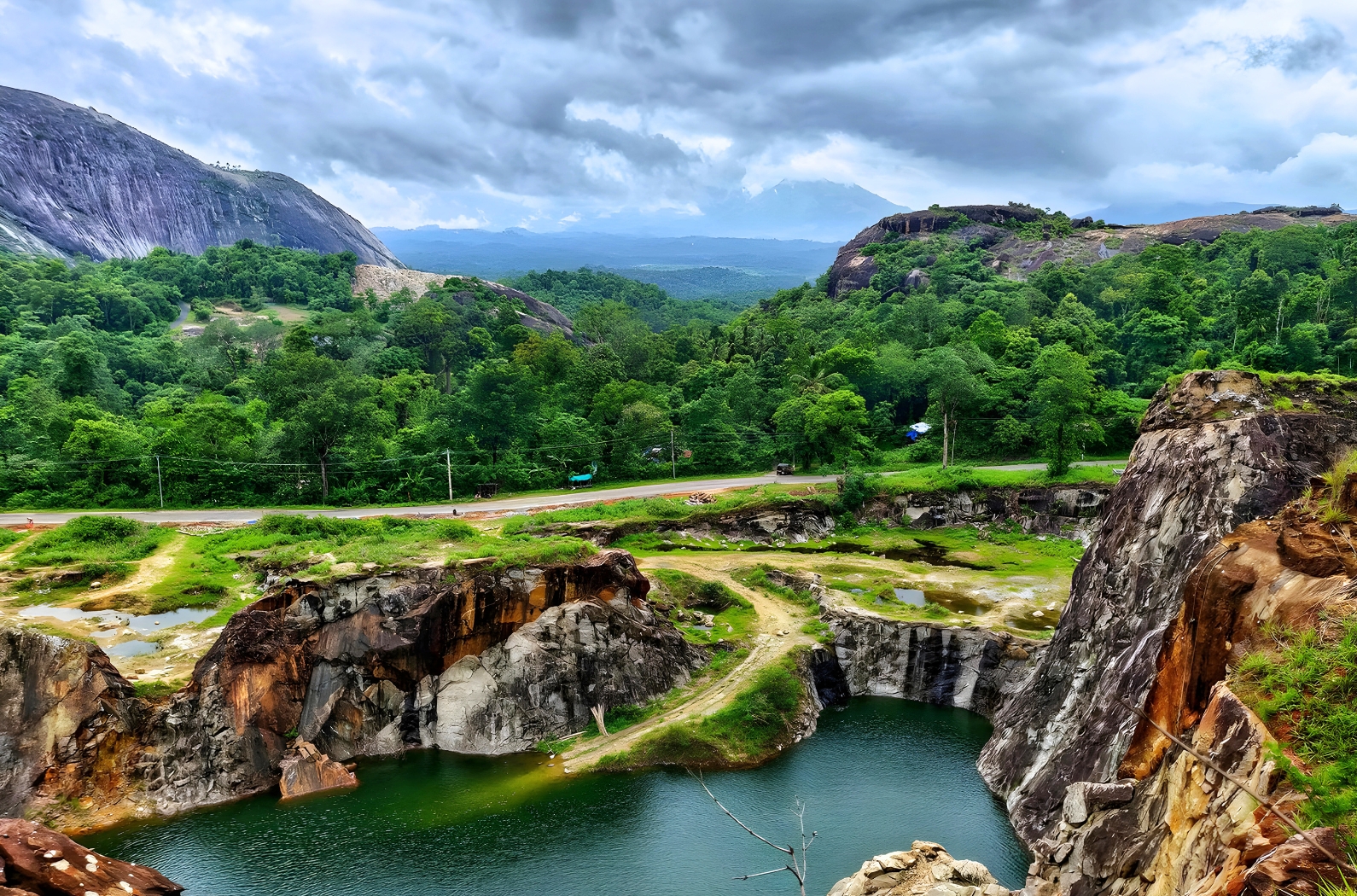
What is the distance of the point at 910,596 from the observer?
131 feet

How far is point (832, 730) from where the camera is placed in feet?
104

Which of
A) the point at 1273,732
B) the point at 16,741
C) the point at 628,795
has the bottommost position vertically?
the point at 628,795

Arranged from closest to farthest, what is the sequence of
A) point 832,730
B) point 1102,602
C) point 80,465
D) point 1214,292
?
1. point 1102,602
2. point 832,730
3. point 80,465
4. point 1214,292

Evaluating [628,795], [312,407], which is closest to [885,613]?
[628,795]

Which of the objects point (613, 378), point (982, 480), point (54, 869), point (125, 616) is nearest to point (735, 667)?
point (54, 869)

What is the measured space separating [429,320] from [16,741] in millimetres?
71932

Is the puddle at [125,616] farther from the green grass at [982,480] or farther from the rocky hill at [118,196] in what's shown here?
the rocky hill at [118,196]

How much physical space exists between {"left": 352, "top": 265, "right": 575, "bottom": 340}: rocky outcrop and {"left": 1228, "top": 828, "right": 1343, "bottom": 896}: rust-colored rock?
9990 cm

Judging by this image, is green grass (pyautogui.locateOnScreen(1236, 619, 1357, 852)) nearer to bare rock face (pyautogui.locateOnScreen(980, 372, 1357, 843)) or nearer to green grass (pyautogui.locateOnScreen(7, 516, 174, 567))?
bare rock face (pyautogui.locateOnScreen(980, 372, 1357, 843))

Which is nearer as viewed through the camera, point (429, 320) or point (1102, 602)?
point (1102, 602)

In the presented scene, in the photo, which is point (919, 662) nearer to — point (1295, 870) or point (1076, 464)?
point (1295, 870)

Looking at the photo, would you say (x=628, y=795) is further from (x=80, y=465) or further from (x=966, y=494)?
(x=80, y=465)

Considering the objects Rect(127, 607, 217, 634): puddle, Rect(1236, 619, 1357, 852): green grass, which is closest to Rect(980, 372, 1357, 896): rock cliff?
Rect(1236, 619, 1357, 852): green grass

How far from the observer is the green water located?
23.1m
